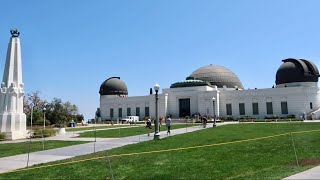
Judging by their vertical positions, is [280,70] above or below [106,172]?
above

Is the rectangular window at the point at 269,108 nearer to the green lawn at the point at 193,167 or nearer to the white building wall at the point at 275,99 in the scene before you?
the white building wall at the point at 275,99

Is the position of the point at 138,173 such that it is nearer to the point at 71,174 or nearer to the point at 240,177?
the point at 71,174

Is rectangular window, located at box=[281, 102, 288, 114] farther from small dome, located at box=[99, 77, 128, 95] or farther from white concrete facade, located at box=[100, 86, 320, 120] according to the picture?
small dome, located at box=[99, 77, 128, 95]

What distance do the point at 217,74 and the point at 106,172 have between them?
258ft

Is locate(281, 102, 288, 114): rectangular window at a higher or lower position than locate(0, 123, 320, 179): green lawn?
higher

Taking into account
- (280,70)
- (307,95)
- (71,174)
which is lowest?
(71,174)

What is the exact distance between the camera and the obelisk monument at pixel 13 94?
3070 centimetres

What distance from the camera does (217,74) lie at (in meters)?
87.1

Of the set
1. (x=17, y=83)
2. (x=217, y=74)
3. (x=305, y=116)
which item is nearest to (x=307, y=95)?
(x=305, y=116)

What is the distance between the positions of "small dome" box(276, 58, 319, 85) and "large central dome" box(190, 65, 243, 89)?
15.2 metres

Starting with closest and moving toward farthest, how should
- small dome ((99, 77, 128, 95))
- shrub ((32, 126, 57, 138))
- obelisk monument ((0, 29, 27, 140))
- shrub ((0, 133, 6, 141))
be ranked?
shrub ((0, 133, 6, 141)), obelisk monument ((0, 29, 27, 140)), shrub ((32, 126, 57, 138)), small dome ((99, 77, 128, 95))

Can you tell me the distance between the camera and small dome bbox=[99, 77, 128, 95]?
94.1 meters

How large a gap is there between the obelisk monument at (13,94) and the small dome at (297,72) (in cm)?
5840

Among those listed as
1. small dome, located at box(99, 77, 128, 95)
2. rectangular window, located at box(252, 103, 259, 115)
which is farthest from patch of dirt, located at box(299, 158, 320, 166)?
small dome, located at box(99, 77, 128, 95)
